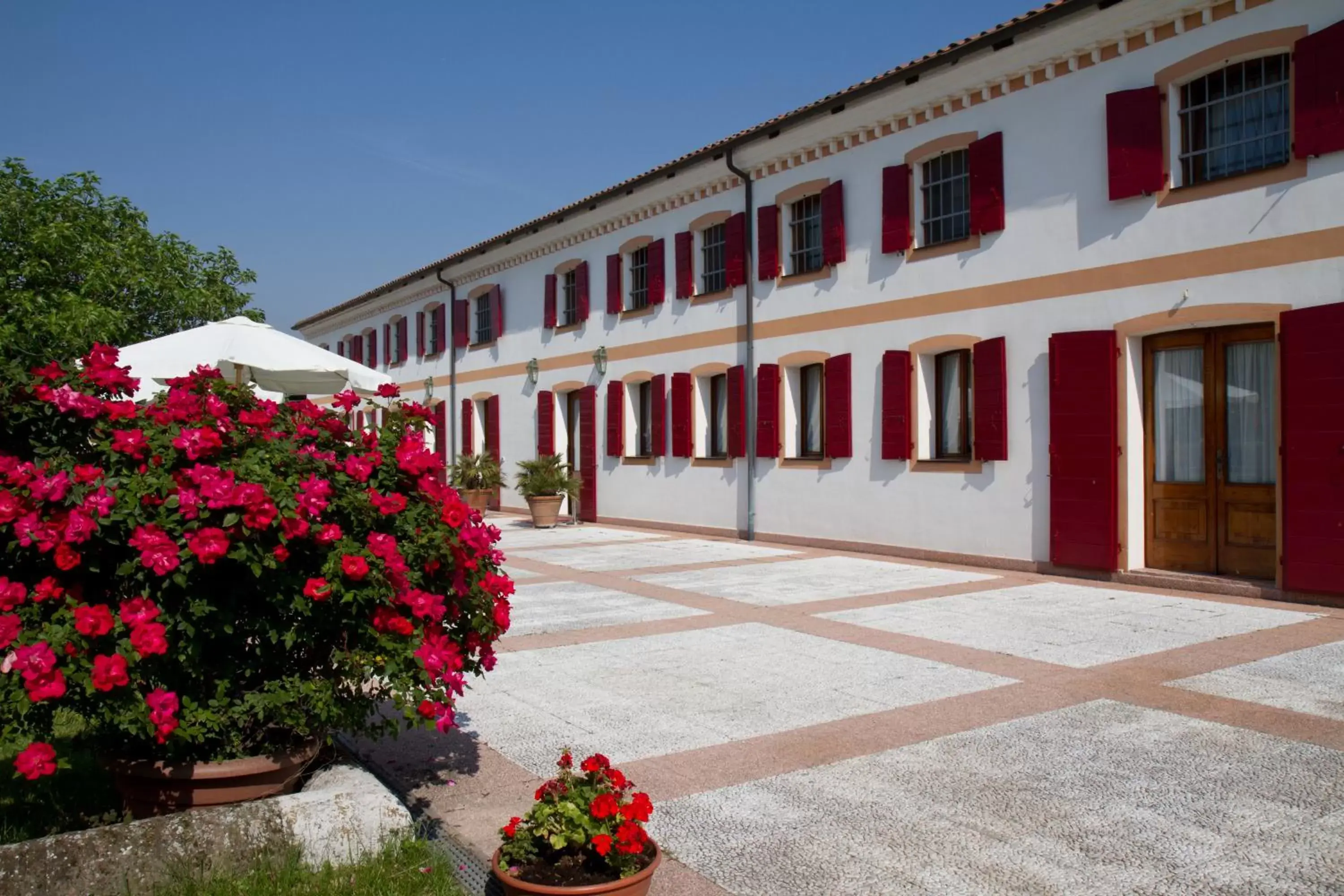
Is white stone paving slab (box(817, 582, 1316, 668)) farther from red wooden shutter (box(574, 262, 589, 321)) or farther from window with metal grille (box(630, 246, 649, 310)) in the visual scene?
red wooden shutter (box(574, 262, 589, 321))

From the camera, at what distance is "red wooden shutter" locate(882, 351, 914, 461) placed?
12523mm

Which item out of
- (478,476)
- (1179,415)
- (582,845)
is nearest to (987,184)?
(1179,415)

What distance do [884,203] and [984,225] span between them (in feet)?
5.12

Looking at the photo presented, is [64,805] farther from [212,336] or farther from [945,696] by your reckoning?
[212,336]

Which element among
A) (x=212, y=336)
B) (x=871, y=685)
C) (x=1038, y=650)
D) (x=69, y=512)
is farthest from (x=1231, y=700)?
(x=212, y=336)

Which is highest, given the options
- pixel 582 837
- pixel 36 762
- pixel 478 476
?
pixel 478 476

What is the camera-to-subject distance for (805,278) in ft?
46.6

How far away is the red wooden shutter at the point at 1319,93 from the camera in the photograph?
28.3 feet

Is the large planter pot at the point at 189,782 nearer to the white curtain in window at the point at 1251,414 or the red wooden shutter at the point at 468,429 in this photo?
the white curtain in window at the point at 1251,414

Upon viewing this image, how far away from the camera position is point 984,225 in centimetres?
1162

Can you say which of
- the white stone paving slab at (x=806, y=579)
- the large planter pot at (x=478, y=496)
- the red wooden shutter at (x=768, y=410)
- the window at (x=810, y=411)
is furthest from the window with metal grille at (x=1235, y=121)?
the large planter pot at (x=478, y=496)

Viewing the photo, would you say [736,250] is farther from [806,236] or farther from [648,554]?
[648,554]

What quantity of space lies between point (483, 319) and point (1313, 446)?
59.1 feet

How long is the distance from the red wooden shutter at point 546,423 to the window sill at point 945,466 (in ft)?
30.7
